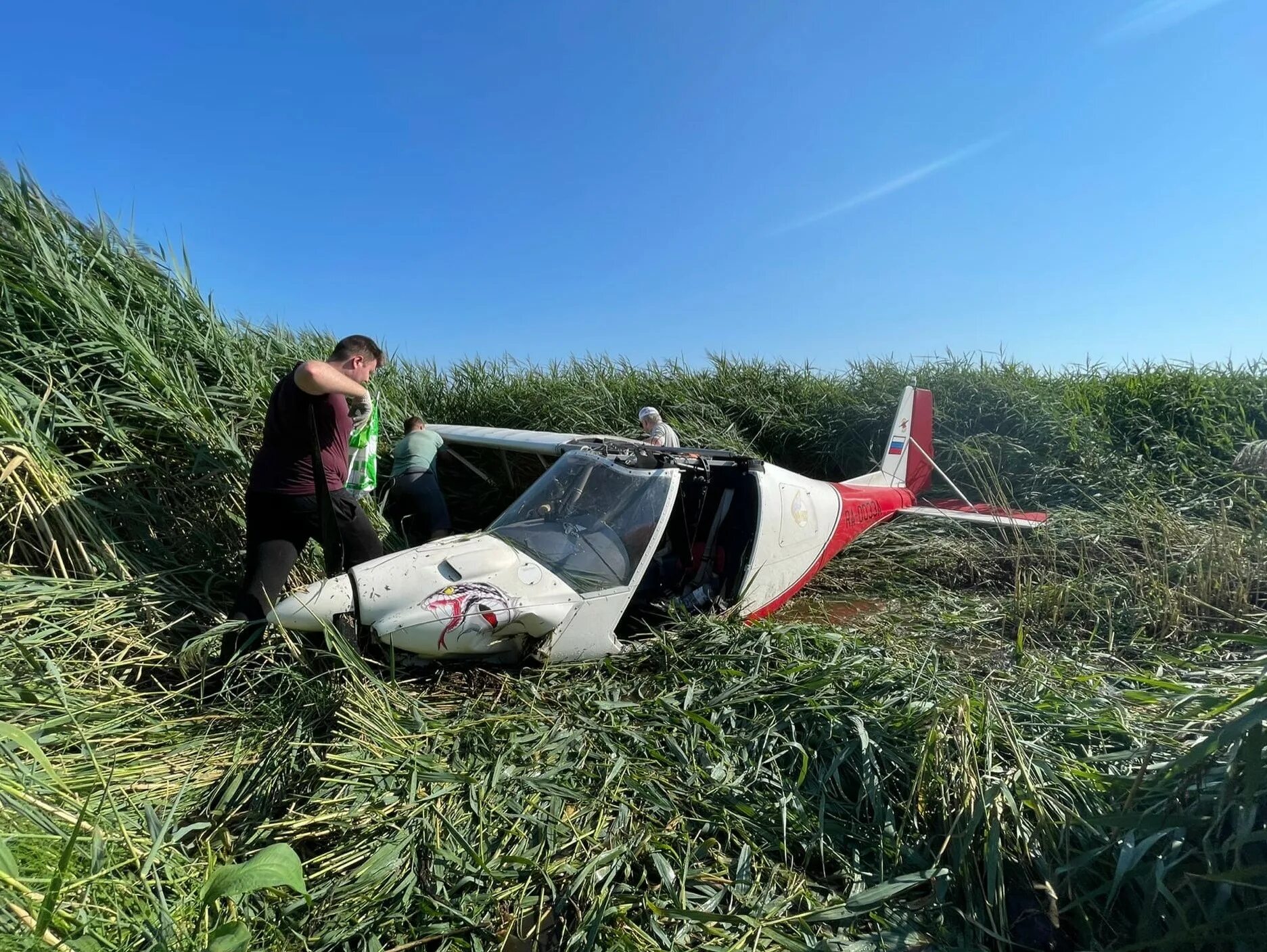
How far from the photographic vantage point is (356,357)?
3.25 metres

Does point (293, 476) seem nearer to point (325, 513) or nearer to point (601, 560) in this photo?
point (325, 513)

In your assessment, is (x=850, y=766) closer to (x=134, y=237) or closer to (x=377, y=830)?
(x=377, y=830)

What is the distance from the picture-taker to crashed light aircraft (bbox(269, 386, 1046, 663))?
2852 mm

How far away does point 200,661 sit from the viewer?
2896mm

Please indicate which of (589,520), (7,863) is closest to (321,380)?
(589,520)

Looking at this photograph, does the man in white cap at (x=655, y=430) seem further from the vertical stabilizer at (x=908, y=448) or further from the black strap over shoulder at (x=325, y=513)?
the black strap over shoulder at (x=325, y=513)

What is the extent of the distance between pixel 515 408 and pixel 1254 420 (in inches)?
365

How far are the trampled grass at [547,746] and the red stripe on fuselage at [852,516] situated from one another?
0.35m

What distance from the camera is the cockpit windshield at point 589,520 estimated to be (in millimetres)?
3334

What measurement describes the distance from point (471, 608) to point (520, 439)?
3.23 m

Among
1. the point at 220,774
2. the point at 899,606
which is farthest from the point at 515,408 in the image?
the point at 220,774

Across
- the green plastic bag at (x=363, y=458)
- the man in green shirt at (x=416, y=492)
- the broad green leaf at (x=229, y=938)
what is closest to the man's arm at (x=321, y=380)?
the green plastic bag at (x=363, y=458)

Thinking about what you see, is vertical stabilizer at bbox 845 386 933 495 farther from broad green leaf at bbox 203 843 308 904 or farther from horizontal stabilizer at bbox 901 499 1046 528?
broad green leaf at bbox 203 843 308 904

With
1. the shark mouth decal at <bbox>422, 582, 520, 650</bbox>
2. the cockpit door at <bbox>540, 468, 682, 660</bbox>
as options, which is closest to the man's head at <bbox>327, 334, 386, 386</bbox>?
the shark mouth decal at <bbox>422, 582, 520, 650</bbox>
